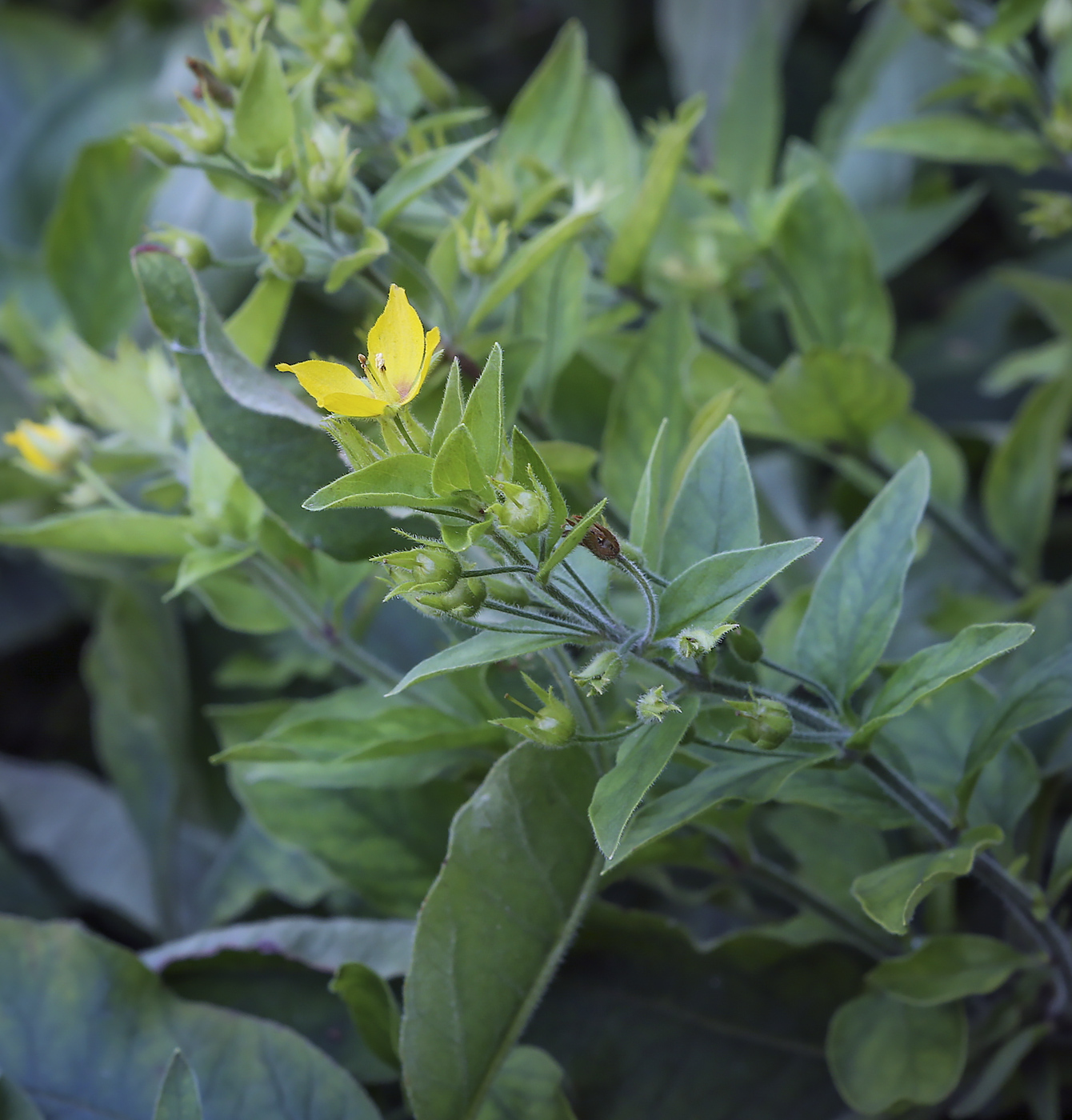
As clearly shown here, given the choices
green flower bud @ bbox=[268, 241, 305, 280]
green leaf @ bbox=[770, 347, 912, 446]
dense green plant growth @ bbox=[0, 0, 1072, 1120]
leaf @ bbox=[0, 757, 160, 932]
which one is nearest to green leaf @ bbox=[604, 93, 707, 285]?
dense green plant growth @ bbox=[0, 0, 1072, 1120]

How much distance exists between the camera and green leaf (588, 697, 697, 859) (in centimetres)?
41

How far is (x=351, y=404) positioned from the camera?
36 centimetres

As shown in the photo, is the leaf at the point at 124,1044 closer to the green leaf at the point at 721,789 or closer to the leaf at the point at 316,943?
the leaf at the point at 316,943

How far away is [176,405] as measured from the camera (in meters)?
0.67

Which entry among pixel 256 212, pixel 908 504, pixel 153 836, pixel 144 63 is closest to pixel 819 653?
pixel 908 504

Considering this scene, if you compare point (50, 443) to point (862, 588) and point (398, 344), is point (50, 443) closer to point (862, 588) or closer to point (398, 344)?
point (398, 344)

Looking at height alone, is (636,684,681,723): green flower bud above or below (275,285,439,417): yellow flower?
below

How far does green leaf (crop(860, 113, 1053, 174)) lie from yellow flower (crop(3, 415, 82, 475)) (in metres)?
0.58

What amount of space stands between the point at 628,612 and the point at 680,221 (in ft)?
1.25

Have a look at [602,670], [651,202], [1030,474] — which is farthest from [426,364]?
[1030,474]

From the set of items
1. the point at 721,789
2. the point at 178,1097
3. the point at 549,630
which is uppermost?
the point at 549,630

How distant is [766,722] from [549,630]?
3.5 inches

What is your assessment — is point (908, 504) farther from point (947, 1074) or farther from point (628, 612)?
point (947, 1074)

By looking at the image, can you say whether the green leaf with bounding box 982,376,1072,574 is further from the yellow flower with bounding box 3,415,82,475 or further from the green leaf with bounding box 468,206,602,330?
the yellow flower with bounding box 3,415,82,475
